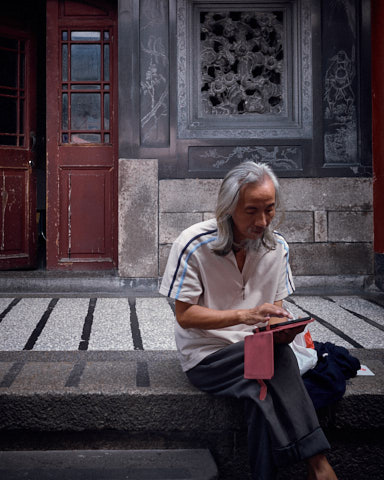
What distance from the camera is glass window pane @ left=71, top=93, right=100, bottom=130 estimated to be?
5.77m

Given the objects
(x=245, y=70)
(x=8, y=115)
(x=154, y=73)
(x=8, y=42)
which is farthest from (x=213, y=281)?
(x=8, y=42)

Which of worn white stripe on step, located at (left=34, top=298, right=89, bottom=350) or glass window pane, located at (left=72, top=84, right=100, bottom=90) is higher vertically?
glass window pane, located at (left=72, top=84, right=100, bottom=90)

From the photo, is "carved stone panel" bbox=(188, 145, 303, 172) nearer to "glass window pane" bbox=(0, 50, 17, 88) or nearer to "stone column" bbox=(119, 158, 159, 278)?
"stone column" bbox=(119, 158, 159, 278)

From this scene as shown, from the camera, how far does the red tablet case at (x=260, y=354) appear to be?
205 cm

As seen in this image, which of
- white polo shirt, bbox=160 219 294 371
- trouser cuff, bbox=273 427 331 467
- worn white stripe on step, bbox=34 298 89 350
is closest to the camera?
trouser cuff, bbox=273 427 331 467

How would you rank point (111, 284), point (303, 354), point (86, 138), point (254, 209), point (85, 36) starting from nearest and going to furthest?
point (254, 209) < point (303, 354) < point (111, 284) < point (85, 36) < point (86, 138)

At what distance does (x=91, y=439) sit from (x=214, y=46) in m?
4.48

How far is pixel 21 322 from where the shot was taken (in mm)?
3865

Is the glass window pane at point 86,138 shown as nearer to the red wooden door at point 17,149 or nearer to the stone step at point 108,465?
the red wooden door at point 17,149

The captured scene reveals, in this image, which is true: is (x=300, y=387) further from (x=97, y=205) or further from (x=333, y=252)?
(x=97, y=205)

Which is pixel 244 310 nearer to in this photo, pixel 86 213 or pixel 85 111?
pixel 86 213

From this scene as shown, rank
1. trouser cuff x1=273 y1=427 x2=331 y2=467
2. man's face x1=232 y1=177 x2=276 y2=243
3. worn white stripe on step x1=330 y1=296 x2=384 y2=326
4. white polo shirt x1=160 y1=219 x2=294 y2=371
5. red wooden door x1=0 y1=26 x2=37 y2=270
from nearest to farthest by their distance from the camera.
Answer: trouser cuff x1=273 y1=427 x2=331 y2=467, man's face x1=232 y1=177 x2=276 y2=243, white polo shirt x1=160 y1=219 x2=294 y2=371, worn white stripe on step x1=330 y1=296 x2=384 y2=326, red wooden door x1=0 y1=26 x2=37 y2=270

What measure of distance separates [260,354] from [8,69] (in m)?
5.02

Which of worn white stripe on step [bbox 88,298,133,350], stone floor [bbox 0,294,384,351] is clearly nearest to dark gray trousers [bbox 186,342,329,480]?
stone floor [bbox 0,294,384,351]
